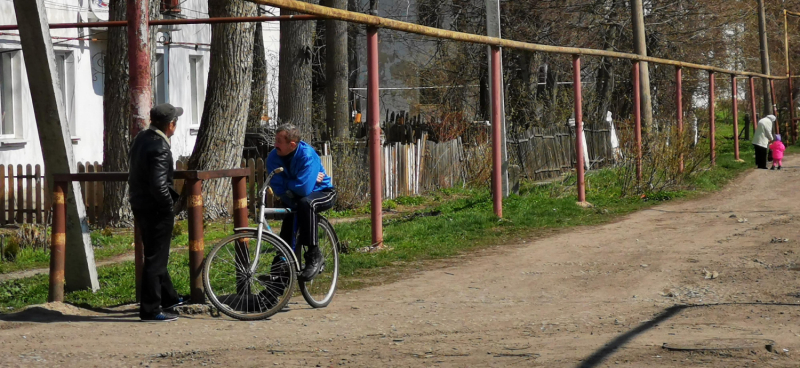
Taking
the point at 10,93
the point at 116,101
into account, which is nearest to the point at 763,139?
the point at 116,101

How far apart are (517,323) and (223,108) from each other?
973 cm

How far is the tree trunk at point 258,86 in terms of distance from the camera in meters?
25.3

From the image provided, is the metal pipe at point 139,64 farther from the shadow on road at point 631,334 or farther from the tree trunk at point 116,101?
the tree trunk at point 116,101

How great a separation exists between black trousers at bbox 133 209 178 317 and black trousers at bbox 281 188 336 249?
3.05 feet

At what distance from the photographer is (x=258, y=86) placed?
28344mm

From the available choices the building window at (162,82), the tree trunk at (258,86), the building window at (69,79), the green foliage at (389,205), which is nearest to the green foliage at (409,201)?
the green foliage at (389,205)

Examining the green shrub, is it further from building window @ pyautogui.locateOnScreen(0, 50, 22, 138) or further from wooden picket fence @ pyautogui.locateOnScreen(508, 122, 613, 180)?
wooden picket fence @ pyautogui.locateOnScreen(508, 122, 613, 180)

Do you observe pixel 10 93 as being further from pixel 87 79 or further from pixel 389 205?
pixel 389 205

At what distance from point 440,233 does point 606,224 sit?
2.47 metres

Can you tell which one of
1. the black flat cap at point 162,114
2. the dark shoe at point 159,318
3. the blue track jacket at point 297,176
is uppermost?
the black flat cap at point 162,114

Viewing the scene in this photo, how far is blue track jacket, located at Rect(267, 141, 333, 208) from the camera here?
7648 millimetres

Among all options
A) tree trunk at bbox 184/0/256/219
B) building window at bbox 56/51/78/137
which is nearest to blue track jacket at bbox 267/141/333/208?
tree trunk at bbox 184/0/256/219

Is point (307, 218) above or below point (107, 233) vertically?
above

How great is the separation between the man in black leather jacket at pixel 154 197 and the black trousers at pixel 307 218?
0.93 meters
